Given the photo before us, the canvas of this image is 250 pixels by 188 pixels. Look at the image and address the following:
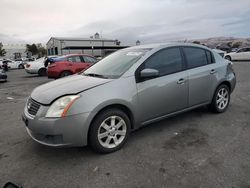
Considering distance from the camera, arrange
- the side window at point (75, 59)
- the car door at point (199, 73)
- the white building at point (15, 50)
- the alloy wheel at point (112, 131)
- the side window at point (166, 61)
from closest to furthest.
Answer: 1. the alloy wheel at point (112, 131)
2. the side window at point (166, 61)
3. the car door at point (199, 73)
4. the side window at point (75, 59)
5. the white building at point (15, 50)

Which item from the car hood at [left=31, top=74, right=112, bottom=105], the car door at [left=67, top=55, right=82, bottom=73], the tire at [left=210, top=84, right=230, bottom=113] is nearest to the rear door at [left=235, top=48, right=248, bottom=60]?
Result: the car door at [left=67, top=55, right=82, bottom=73]

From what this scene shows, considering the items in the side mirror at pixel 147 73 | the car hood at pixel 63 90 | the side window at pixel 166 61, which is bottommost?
the car hood at pixel 63 90

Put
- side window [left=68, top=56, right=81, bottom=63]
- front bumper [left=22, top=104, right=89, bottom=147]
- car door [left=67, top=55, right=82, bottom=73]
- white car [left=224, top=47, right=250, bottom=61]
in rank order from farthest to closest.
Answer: white car [left=224, top=47, right=250, bottom=61]
side window [left=68, top=56, right=81, bottom=63]
car door [left=67, top=55, right=82, bottom=73]
front bumper [left=22, top=104, right=89, bottom=147]

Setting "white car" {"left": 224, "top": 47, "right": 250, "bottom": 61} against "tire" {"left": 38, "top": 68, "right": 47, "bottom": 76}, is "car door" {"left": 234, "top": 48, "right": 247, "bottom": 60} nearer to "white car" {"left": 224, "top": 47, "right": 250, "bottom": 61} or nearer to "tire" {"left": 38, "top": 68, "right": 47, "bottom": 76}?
"white car" {"left": 224, "top": 47, "right": 250, "bottom": 61}

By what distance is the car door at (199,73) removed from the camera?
153 inches

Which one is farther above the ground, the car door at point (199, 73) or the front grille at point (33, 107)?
the car door at point (199, 73)

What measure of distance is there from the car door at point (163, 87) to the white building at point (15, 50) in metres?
67.5

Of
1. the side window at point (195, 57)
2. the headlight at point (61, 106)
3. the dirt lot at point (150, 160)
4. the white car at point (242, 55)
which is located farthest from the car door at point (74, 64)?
the white car at point (242, 55)

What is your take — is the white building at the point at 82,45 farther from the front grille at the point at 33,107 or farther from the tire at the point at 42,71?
the front grille at the point at 33,107

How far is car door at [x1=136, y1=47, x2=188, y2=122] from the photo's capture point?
3.28 meters

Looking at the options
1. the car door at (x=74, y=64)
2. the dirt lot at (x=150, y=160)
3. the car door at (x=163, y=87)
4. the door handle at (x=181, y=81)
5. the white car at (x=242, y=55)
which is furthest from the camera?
the white car at (x=242, y=55)

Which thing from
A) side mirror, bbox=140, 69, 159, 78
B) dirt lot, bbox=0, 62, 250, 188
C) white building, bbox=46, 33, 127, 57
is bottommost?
dirt lot, bbox=0, 62, 250, 188

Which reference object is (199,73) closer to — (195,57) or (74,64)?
(195,57)

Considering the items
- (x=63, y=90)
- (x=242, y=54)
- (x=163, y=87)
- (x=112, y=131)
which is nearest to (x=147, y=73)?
(x=163, y=87)
